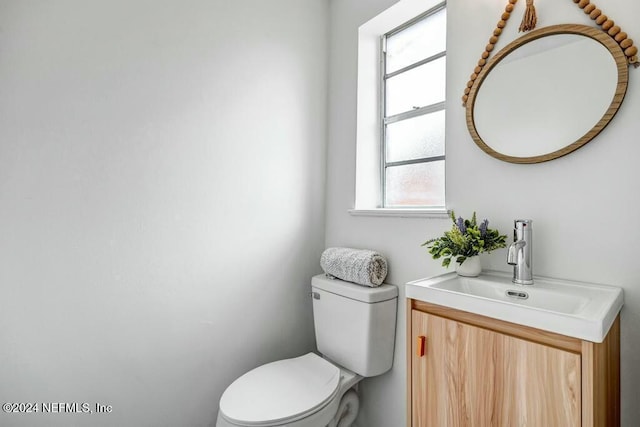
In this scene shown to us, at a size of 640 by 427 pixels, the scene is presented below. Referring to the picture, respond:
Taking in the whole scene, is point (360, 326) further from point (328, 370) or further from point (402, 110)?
point (402, 110)

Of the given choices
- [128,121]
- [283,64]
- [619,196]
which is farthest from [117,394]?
[619,196]

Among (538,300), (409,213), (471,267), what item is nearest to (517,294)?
(538,300)

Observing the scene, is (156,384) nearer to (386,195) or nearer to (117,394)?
(117,394)

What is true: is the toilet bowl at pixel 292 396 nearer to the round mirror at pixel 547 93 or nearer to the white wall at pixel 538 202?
the white wall at pixel 538 202

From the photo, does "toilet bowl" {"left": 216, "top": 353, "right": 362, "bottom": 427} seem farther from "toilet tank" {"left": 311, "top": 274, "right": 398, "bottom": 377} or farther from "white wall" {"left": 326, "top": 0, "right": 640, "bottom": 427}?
"white wall" {"left": 326, "top": 0, "right": 640, "bottom": 427}

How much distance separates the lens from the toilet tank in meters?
1.28

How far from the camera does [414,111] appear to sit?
148cm

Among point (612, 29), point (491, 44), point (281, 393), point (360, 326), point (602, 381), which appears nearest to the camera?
point (602, 381)

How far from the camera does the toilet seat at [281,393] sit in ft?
3.43

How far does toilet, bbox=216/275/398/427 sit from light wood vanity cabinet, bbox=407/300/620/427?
39 cm

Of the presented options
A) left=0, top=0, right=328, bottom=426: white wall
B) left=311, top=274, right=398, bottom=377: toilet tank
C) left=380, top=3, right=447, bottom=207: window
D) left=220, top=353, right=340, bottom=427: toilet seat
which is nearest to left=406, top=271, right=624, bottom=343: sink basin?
left=311, top=274, right=398, bottom=377: toilet tank

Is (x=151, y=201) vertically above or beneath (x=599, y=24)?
beneath

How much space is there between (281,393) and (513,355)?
2.76 feet

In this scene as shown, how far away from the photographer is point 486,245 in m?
0.99
